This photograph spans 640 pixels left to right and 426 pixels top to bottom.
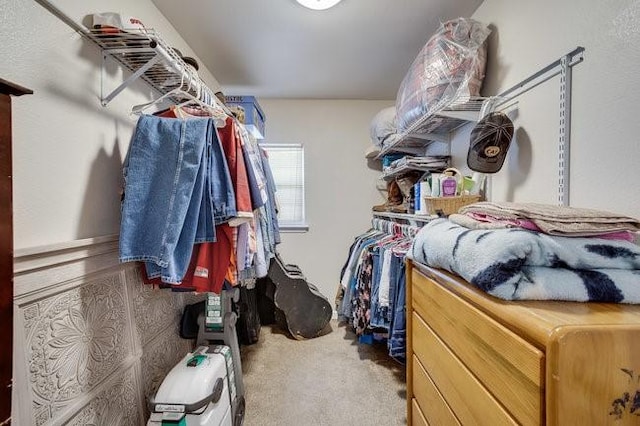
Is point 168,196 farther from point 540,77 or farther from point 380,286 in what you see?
point 540,77

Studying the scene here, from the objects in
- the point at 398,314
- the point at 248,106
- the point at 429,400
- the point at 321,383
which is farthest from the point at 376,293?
the point at 248,106

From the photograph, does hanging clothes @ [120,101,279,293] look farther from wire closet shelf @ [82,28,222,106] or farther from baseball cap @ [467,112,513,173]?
baseball cap @ [467,112,513,173]

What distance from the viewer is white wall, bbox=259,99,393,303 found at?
9.20 ft

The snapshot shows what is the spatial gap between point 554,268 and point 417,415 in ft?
2.36

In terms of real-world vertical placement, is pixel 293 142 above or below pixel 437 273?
above

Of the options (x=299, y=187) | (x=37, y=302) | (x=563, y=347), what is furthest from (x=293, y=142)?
(x=563, y=347)

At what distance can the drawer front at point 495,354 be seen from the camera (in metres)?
0.42

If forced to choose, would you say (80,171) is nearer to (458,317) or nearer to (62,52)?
(62,52)

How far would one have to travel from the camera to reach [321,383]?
69.6 inches

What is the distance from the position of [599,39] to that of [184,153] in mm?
1383

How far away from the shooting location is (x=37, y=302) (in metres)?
0.83

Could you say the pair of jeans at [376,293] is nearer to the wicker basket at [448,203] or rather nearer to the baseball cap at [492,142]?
the wicker basket at [448,203]

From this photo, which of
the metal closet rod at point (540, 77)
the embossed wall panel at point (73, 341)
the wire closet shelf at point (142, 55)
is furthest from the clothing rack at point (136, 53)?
the metal closet rod at point (540, 77)

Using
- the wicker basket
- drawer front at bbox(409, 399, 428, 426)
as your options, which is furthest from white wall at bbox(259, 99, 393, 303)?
drawer front at bbox(409, 399, 428, 426)
